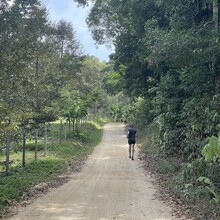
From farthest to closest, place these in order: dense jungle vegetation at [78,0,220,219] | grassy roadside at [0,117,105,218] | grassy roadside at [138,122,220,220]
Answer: grassy roadside at [0,117,105,218], dense jungle vegetation at [78,0,220,219], grassy roadside at [138,122,220,220]

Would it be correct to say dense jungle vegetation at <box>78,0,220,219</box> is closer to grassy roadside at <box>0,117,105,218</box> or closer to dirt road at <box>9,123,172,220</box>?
dirt road at <box>9,123,172,220</box>

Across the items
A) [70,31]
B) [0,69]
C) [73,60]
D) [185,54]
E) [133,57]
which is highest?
[70,31]

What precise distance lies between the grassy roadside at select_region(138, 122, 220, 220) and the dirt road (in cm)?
38

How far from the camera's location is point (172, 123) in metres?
16.4

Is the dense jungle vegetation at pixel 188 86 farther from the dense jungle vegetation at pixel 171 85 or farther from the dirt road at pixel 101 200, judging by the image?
the dirt road at pixel 101 200

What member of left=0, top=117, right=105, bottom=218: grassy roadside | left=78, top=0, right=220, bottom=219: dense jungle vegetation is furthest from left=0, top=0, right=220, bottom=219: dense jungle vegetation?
left=0, top=117, right=105, bottom=218: grassy roadside

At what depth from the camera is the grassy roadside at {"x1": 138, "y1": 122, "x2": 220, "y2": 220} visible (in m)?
8.10

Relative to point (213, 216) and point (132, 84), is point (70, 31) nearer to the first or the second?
point (132, 84)

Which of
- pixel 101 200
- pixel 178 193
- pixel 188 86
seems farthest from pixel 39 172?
pixel 188 86

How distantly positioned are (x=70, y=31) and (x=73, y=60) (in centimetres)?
411

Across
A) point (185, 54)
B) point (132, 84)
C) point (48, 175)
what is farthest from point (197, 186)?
point (132, 84)

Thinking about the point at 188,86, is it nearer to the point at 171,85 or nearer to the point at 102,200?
the point at 171,85

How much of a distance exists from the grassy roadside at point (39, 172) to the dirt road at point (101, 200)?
26.9 inches

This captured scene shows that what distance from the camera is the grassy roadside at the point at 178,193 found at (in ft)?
26.6
